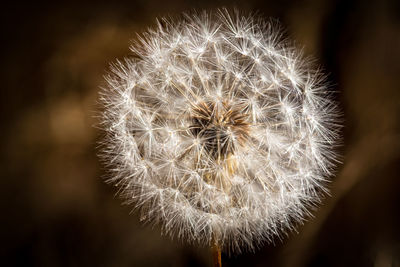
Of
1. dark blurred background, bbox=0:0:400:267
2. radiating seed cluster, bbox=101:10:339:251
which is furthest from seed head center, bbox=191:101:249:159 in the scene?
dark blurred background, bbox=0:0:400:267

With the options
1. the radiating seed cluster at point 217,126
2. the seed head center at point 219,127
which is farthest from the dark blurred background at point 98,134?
the seed head center at point 219,127

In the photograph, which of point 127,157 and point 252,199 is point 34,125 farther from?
point 252,199

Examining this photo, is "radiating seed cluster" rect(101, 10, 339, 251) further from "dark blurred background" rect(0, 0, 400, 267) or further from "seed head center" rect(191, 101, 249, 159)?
"dark blurred background" rect(0, 0, 400, 267)

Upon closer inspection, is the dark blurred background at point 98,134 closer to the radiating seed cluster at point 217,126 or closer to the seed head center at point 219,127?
the radiating seed cluster at point 217,126

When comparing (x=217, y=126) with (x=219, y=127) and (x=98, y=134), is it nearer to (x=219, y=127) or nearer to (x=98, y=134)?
(x=219, y=127)

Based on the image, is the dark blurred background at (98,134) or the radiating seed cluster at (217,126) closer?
the radiating seed cluster at (217,126)

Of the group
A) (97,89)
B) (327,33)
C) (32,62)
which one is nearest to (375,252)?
(327,33)
